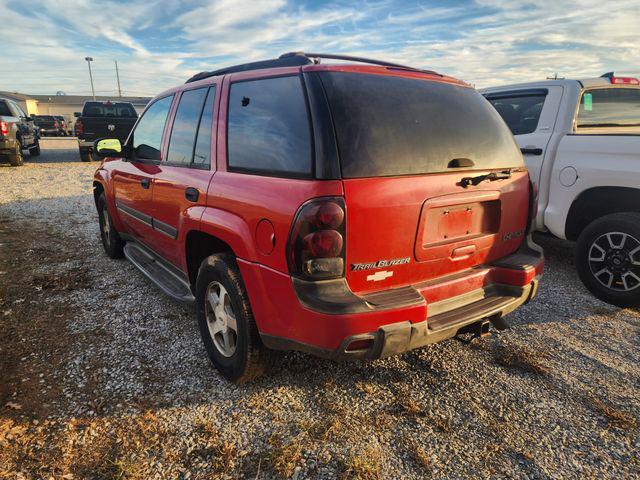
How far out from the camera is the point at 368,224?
2076 millimetres

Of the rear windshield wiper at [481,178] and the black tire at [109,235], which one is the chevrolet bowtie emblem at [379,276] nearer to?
the rear windshield wiper at [481,178]

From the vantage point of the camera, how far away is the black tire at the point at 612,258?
380 centimetres

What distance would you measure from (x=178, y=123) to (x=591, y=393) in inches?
135

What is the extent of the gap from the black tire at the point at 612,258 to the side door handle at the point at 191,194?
3564 mm

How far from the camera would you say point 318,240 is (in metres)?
1.99

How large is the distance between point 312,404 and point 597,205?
3.49 m

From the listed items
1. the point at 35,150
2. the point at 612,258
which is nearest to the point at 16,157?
the point at 35,150

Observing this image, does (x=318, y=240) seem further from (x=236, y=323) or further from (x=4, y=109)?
(x=4, y=109)

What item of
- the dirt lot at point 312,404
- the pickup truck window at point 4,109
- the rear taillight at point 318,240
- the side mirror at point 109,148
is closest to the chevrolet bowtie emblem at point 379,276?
the rear taillight at point 318,240

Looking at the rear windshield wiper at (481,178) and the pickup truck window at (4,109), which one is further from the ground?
the pickup truck window at (4,109)

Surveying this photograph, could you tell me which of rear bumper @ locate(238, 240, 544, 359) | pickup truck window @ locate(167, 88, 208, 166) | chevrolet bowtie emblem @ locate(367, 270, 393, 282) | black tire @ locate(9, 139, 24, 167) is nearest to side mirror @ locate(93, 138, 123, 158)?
pickup truck window @ locate(167, 88, 208, 166)

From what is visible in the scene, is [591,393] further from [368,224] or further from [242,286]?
[242,286]

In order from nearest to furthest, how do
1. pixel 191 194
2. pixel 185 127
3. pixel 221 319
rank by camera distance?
pixel 221 319
pixel 191 194
pixel 185 127

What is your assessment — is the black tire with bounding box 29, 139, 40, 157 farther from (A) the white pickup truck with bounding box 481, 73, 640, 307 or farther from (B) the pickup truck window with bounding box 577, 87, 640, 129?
(B) the pickup truck window with bounding box 577, 87, 640, 129
